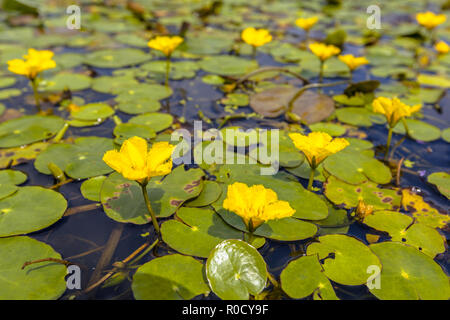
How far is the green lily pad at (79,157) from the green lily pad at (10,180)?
0.36 feet

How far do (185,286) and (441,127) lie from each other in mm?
2559

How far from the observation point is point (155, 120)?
2602 mm

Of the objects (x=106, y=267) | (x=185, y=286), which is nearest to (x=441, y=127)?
(x=185, y=286)

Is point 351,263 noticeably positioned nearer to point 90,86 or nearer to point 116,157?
point 116,157

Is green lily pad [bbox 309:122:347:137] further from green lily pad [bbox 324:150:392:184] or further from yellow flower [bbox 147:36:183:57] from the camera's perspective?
yellow flower [bbox 147:36:183:57]

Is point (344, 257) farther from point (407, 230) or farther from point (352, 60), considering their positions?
point (352, 60)

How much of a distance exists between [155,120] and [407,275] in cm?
199

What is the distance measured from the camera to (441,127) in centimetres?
274

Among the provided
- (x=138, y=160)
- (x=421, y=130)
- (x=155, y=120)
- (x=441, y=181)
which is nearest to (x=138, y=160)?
(x=138, y=160)

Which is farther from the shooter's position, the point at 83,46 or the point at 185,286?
the point at 83,46

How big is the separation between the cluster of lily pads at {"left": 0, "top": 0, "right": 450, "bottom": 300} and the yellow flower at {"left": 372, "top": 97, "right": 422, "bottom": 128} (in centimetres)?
1

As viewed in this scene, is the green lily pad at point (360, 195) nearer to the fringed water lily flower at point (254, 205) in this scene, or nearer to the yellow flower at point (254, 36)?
the fringed water lily flower at point (254, 205)

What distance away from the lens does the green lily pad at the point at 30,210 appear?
1624mm

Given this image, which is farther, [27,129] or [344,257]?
[27,129]
